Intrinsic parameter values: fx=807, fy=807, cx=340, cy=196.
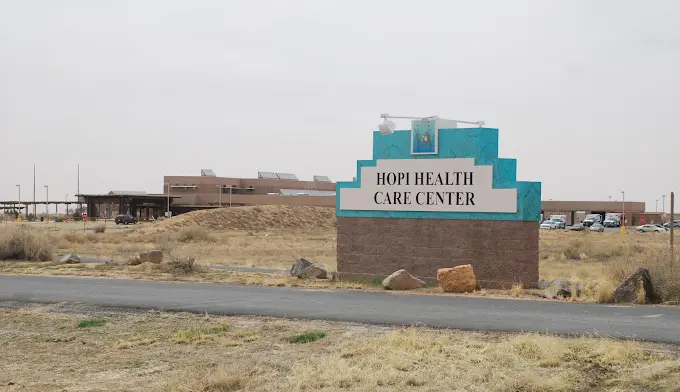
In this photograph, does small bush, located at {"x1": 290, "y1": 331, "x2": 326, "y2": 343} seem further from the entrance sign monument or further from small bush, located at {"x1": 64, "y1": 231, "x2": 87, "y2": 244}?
small bush, located at {"x1": 64, "y1": 231, "x2": 87, "y2": 244}

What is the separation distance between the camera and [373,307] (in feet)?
59.2

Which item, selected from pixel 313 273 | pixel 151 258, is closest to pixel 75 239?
pixel 151 258

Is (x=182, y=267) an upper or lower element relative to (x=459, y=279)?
lower

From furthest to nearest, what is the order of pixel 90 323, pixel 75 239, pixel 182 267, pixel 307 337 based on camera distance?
pixel 75 239
pixel 182 267
pixel 90 323
pixel 307 337

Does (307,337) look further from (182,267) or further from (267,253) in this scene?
(267,253)

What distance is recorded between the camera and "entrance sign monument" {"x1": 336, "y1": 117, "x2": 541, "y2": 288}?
73.0ft

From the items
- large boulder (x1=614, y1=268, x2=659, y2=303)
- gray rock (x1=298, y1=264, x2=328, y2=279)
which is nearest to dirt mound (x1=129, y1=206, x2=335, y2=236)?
gray rock (x1=298, y1=264, x2=328, y2=279)

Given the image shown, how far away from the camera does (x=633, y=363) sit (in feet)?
34.4

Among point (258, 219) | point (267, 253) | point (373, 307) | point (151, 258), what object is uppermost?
point (258, 219)

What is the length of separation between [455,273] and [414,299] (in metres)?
2.26

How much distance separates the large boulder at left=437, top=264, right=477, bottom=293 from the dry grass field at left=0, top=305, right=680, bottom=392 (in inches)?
280

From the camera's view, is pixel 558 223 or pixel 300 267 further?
pixel 558 223

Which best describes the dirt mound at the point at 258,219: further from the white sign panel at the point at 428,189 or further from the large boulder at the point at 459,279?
the large boulder at the point at 459,279

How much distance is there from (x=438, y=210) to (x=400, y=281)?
2.52 m
